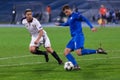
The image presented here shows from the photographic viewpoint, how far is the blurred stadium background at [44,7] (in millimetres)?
59625

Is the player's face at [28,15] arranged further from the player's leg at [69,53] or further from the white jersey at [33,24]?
the player's leg at [69,53]

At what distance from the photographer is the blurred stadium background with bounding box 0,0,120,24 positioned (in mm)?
59625

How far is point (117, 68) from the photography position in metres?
14.9

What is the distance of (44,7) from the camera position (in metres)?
63.9

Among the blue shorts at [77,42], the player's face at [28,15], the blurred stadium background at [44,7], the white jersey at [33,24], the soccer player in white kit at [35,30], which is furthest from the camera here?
the blurred stadium background at [44,7]

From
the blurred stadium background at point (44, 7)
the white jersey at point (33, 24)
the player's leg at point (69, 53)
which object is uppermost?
the white jersey at point (33, 24)

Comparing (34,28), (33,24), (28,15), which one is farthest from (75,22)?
(34,28)

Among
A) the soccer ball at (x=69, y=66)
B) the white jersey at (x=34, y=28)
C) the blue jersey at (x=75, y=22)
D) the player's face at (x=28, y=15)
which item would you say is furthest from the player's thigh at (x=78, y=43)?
the player's face at (x=28, y=15)

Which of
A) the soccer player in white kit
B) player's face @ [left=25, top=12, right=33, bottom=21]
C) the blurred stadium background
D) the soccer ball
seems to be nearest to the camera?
the soccer ball

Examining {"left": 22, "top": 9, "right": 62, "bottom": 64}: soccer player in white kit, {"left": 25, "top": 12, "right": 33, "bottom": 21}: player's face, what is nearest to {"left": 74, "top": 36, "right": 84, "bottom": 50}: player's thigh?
{"left": 22, "top": 9, "right": 62, "bottom": 64}: soccer player in white kit

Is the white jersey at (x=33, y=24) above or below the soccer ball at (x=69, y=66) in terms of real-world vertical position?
above

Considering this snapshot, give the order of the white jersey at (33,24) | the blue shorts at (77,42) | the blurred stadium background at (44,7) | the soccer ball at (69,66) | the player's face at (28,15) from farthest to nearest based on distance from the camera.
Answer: the blurred stadium background at (44,7) < the white jersey at (33,24) < the player's face at (28,15) < the blue shorts at (77,42) < the soccer ball at (69,66)

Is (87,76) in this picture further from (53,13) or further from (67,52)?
(53,13)

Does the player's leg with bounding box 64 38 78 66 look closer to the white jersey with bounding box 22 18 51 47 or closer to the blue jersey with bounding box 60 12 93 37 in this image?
the blue jersey with bounding box 60 12 93 37
